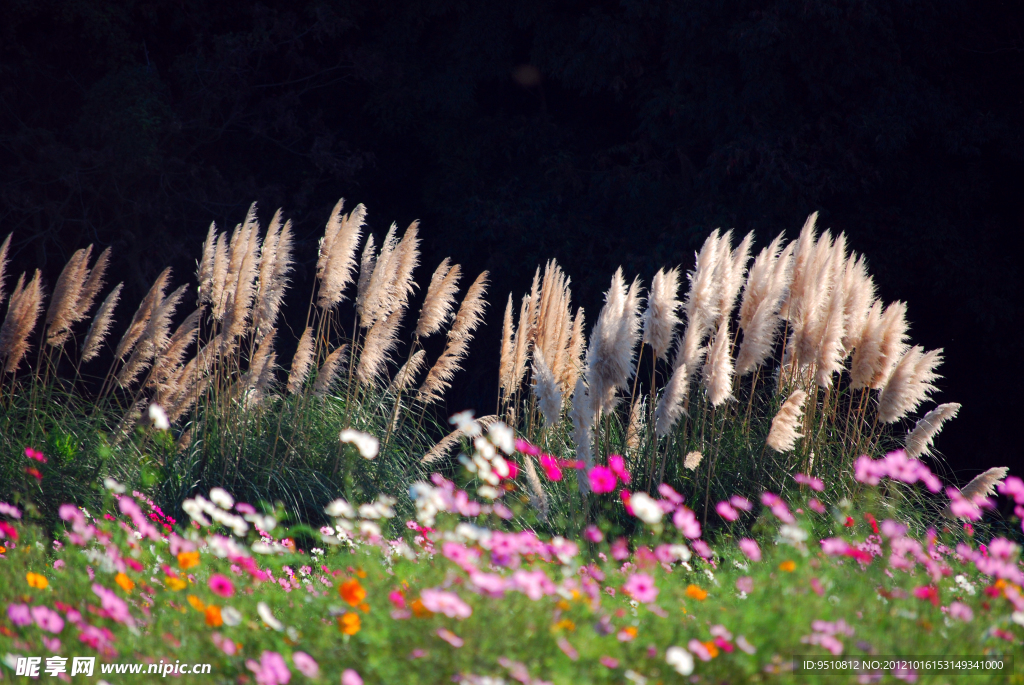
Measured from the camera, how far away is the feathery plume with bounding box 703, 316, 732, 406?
3.83 metres

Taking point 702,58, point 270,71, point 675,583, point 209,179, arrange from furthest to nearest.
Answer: point 270,71, point 209,179, point 702,58, point 675,583

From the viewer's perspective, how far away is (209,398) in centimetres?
483

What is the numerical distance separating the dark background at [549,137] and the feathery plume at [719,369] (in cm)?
498

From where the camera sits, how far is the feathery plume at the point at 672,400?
146 inches

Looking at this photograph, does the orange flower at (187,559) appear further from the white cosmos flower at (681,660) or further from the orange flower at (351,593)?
the white cosmos flower at (681,660)

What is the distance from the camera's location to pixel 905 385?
4.09 metres

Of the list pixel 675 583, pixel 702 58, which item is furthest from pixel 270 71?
pixel 675 583

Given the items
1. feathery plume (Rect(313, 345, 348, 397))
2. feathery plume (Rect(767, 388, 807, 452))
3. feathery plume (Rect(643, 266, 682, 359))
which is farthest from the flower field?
feathery plume (Rect(313, 345, 348, 397))

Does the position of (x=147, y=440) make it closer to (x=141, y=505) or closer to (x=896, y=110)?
(x=141, y=505)

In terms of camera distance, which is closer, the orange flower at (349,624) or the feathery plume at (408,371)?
the orange flower at (349,624)

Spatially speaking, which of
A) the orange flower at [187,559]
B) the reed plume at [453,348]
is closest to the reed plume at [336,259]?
the reed plume at [453,348]

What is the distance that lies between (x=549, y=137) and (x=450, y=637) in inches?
352

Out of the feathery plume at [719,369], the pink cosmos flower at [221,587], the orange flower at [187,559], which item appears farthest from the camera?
the feathery plume at [719,369]

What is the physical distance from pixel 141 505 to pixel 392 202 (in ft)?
25.2
